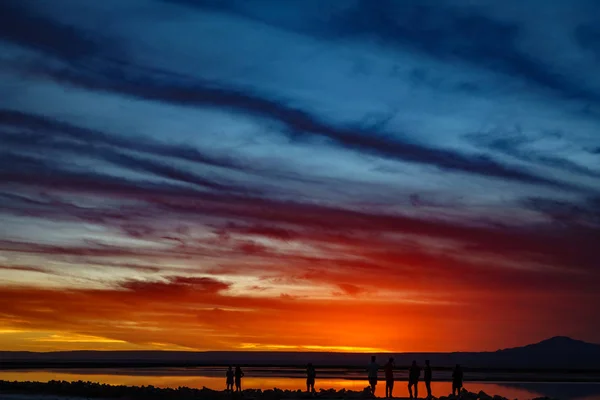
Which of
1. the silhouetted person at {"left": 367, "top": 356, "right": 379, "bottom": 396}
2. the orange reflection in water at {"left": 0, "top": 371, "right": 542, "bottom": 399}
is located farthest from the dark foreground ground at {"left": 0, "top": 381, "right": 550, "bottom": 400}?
the orange reflection in water at {"left": 0, "top": 371, "right": 542, "bottom": 399}

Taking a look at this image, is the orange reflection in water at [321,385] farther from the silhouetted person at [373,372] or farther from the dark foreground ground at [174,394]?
the silhouetted person at [373,372]

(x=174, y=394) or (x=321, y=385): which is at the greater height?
(x=174, y=394)

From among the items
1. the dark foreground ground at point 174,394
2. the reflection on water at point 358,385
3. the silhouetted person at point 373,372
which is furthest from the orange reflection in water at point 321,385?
the silhouetted person at point 373,372

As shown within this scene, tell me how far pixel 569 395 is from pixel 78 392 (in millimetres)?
42372

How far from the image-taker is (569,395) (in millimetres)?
65000

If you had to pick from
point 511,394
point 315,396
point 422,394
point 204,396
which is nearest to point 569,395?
point 511,394

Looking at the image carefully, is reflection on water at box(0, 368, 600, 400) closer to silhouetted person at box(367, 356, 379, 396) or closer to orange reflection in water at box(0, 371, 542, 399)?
orange reflection in water at box(0, 371, 542, 399)

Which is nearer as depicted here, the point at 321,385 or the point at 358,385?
the point at 321,385

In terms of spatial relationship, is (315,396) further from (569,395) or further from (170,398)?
(569,395)

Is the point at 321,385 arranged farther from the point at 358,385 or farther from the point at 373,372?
the point at 373,372

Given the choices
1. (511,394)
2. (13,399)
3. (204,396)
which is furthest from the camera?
(511,394)

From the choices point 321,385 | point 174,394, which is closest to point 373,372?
point 174,394

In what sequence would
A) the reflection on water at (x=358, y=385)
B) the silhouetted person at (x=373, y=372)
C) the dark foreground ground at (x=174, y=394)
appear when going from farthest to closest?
1. the reflection on water at (x=358, y=385)
2. the dark foreground ground at (x=174, y=394)
3. the silhouetted person at (x=373, y=372)

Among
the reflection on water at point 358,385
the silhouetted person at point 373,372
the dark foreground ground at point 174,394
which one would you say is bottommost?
the reflection on water at point 358,385
